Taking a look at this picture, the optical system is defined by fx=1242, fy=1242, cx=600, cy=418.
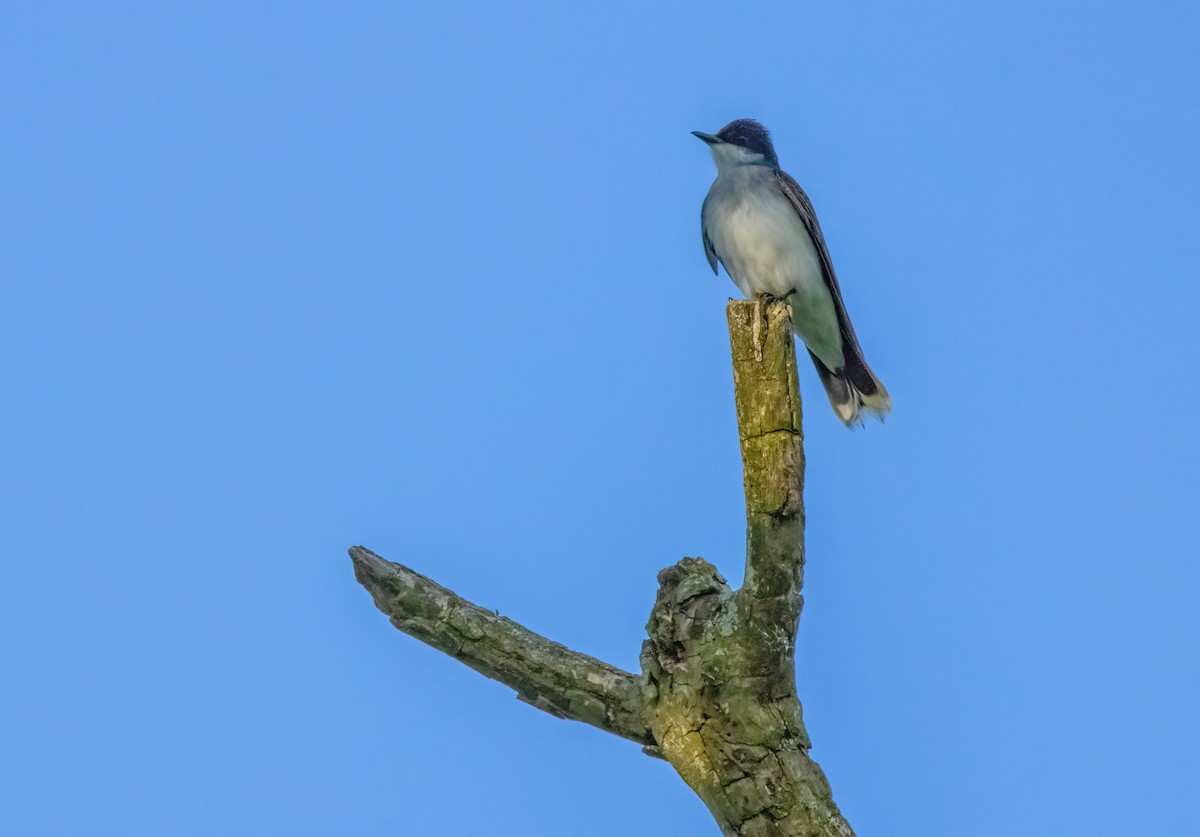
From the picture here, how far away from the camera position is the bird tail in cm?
1080

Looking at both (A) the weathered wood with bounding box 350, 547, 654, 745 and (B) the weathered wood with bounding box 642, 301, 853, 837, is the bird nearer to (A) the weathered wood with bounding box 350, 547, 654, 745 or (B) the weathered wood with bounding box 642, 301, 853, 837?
(B) the weathered wood with bounding box 642, 301, 853, 837

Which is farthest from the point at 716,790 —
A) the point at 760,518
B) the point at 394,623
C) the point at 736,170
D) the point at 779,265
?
the point at 736,170

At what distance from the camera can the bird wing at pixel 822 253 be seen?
1067 cm

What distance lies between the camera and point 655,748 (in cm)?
640

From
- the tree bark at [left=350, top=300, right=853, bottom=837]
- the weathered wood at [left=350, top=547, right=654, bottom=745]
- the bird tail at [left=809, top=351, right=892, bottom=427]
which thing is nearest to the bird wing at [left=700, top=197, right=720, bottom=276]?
the bird tail at [left=809, top=351, right=892, bottom=427]

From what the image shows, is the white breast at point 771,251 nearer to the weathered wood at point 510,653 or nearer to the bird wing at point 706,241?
the bird wing at point 706,241

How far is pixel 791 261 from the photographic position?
34.1 ft

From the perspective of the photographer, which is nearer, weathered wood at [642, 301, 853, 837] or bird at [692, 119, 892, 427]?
weathered wood at [642, 301, 853, 837]

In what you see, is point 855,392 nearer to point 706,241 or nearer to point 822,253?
point 822,253

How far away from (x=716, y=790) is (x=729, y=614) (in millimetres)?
851

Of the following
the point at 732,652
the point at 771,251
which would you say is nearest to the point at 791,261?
the point at 771,251

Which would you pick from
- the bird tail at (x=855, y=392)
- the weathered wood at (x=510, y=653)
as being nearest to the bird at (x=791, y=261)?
the bird tail at (x=855, y=392)

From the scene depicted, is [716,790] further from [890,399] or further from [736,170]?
[736,170]

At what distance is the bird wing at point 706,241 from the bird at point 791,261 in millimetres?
29
